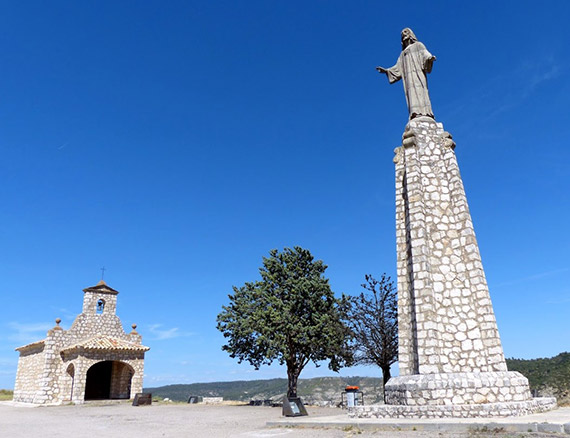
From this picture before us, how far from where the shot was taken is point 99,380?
31250 mm

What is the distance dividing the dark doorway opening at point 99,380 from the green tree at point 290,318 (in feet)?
40.0

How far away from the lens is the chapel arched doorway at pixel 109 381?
2859 centimetres

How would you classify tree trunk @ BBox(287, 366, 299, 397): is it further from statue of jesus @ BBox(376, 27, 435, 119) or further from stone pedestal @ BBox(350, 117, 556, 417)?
statue of jesus @ BBox(376, 27, 435, 119)

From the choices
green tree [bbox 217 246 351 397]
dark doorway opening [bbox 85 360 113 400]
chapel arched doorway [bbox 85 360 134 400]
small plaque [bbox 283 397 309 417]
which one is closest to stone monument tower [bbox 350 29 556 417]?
small plaque [bbox 283 397 309 417]

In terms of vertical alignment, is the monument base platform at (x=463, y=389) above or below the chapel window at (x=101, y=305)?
below

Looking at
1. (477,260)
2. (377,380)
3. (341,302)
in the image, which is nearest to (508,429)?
(477,260)

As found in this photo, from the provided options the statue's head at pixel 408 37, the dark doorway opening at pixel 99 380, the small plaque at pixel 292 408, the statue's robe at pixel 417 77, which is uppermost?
the statue's head at pixel 408 37

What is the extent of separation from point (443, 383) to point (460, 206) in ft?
14.4

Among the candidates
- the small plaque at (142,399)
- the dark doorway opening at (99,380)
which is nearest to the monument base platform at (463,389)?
the small plaque at (142,399)

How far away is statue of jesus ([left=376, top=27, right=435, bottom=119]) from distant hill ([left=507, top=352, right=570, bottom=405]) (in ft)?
59.8

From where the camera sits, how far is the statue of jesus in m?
12.4

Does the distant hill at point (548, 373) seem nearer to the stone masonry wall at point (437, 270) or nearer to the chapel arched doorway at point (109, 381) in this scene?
the stone masonry wall at point (437, 270)

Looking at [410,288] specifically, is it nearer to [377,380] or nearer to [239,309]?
[239,309]

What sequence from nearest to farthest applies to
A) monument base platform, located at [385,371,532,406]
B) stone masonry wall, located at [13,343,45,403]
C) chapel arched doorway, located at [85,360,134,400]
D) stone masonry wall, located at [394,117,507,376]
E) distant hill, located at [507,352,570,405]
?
monument base platform, located at [385,371,532,406], stone masonry wall, located at [394,117,507,376], distant hill, located at [507,352,570,405], stone masonry wall, located at [13,343,45,403], chapel arched doorway, located at [85,360,134,400]
